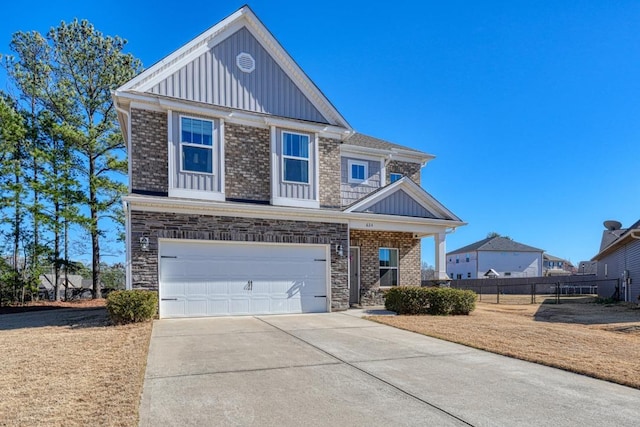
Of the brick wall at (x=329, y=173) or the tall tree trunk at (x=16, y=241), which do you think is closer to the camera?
the brick wall at (x=329, y=173)

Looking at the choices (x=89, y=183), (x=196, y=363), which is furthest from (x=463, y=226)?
(x=89, y=183)

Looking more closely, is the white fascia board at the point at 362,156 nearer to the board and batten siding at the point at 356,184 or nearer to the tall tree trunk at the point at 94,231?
the board and batten siding at the point at 356,184

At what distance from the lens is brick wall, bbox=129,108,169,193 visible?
1107 cm

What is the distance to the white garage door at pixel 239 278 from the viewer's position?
1121cm

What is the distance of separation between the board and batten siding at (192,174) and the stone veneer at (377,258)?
19.1ft

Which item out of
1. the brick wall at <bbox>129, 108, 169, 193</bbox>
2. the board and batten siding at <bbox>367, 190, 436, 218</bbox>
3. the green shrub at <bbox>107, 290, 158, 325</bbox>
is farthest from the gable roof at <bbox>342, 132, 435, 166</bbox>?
the green shrub at <bbox>107, 290, 158, 325</bbox>

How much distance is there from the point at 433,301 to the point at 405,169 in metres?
7.04

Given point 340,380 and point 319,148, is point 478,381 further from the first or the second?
point 319,148

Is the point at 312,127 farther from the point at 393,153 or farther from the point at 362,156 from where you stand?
the point at 393,153

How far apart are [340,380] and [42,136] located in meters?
21.1

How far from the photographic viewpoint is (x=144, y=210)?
428 inches

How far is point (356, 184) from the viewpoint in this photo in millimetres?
16453

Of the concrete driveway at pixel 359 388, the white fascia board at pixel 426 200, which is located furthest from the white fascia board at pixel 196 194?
the white fascia board at pixel 426 200

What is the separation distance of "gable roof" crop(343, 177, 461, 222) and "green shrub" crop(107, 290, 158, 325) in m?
6.56
